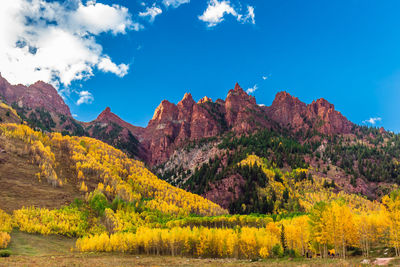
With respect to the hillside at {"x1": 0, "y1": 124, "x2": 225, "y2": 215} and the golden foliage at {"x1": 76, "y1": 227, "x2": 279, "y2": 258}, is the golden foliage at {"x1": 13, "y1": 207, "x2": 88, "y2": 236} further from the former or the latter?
the golden foliage at {"x1": 76, "y1": 227, "x2": 279, "y2": 258}

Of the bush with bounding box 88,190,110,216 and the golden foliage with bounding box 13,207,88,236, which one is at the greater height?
the bush with bounding box 88,190,110,216

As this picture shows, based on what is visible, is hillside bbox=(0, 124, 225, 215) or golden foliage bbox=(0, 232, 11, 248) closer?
golden foliage bbox=(0, 232, 11, 248)

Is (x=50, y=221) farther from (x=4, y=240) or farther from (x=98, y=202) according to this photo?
(x=98, y=202)

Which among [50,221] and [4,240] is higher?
[50,221]

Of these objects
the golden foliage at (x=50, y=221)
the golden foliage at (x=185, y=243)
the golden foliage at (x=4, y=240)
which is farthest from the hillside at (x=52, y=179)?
the golden foliage at (x=185, y=243)

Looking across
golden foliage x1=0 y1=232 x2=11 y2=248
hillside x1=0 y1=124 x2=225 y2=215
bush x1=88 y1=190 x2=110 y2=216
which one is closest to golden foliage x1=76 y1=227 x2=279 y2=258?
golden foliage x1=0 y1=232 x2=11 y2=248

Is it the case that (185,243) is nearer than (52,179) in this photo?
Yes

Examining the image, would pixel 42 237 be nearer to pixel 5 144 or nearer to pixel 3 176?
pixel 3 176

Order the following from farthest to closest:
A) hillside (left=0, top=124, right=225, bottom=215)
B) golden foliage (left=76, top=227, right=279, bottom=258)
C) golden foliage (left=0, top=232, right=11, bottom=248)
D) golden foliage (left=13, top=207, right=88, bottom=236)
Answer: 1. hillside (left=0, top=124, right=225, bottom=215)
2. golden foliage (left=13, top=207, right=88, bottom=236)
3. golden foliage (left=76, top=227, right=279, bottom=258)
4. golden foliage (left=0, top=232, right=11, bottom=248)

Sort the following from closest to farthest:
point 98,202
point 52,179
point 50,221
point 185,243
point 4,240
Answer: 1. point 4,240
2. point 185,243
3. point 50,221
4. point 98,202
5. point 52,179

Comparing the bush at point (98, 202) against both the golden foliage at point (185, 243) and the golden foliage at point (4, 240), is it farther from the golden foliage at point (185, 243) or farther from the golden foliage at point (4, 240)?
the golden foliage at point (4, 240)

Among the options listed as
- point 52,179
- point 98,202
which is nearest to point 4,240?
point 98,202

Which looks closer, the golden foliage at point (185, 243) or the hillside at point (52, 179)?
the golden foliage at point (185, 243)

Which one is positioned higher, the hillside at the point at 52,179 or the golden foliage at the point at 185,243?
the hillside at the point at 52,179
